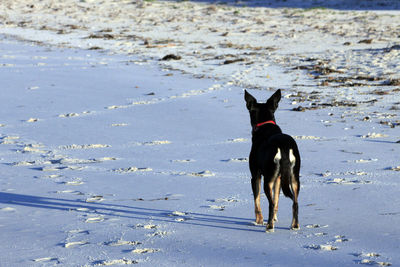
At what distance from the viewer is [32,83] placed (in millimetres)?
15008

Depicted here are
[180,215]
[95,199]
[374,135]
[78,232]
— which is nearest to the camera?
[78,232]

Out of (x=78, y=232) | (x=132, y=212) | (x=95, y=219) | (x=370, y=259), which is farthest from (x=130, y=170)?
(x=370, y=259)

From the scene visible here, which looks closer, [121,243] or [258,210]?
[121,243]

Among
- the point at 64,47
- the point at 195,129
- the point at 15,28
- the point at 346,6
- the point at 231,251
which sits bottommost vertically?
the point at 231,251

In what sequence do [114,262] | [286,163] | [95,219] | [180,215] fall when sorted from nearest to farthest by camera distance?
[114,262] < [286,163] < [95,219] < [180,215]

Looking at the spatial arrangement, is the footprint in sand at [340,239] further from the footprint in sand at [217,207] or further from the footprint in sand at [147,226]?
the footprint in sand at [147,226]

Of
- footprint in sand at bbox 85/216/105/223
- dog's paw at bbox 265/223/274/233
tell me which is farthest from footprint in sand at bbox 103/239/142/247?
dog's paw at bbox 265/223/274/233

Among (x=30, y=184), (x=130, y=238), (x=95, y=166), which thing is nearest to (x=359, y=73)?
(x=95, y=166)

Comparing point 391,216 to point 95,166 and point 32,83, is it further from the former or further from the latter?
point 32,83

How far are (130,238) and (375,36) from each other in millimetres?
17906

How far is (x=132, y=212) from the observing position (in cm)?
638

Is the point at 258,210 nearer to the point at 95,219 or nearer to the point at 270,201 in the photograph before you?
the point at 270,201

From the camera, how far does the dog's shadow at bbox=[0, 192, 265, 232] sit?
593 centimetres

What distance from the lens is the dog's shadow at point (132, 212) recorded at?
233 inches
